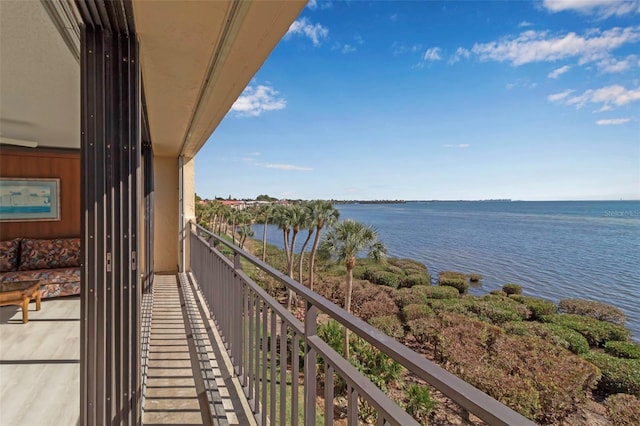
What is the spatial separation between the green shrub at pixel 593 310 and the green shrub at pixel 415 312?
7.99m

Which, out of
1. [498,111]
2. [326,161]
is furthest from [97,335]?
[326,161]

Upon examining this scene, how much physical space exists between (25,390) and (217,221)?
3631cm

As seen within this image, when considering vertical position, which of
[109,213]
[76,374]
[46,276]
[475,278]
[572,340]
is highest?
[109,213]

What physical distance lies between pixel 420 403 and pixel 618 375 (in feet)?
26.0

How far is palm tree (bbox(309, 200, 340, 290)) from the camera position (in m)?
19.0

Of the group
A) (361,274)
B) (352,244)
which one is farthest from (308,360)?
(361,274)

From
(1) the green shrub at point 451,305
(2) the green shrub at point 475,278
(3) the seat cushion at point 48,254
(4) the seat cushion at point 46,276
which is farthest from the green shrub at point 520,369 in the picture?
(2) the green shrub at point 475,278

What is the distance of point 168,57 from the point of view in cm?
185

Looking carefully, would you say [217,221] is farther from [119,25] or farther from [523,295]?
→ [119,25]

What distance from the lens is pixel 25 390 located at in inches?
78.6

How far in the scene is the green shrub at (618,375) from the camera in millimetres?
11117

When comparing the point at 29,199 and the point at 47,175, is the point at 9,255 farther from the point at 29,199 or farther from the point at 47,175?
the point at 47,175

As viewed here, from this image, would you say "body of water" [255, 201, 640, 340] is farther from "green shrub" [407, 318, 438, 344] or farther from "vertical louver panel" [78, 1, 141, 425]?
"vertical louver panel" [78, 1, 141, 425]

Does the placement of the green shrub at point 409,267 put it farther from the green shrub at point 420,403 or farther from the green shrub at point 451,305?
the green shrub at point 420,403
